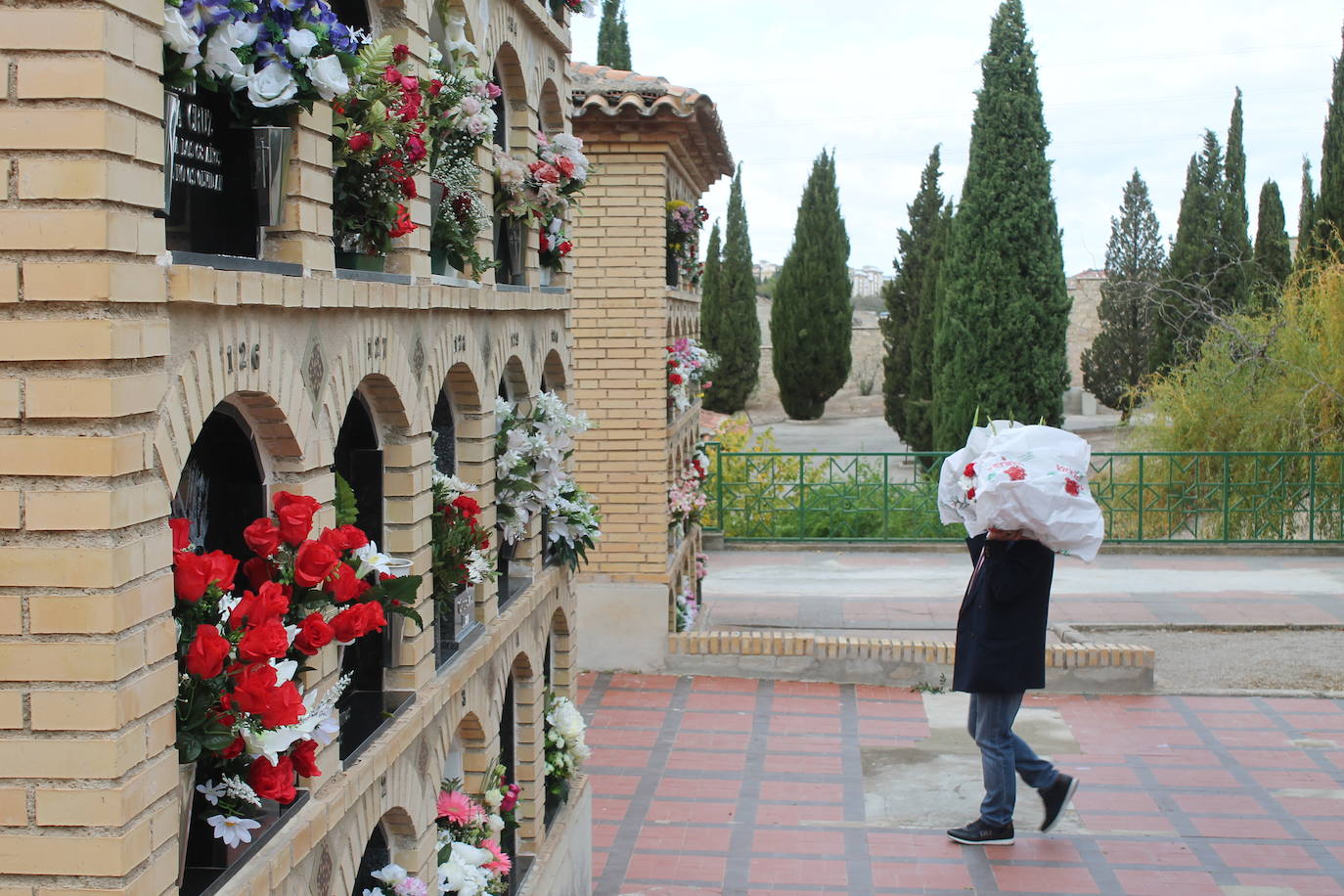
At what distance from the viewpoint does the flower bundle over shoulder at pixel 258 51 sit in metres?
2.98

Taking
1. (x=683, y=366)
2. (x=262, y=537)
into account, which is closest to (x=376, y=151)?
(x=262, y=537)

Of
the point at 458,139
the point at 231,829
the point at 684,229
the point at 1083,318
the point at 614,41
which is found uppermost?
the point at 614,41

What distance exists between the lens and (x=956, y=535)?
18375 millimetres

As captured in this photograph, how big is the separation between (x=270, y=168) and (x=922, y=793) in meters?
6.95

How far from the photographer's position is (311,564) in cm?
330

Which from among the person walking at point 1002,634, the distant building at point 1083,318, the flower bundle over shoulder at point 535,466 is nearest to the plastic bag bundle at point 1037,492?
the person walking at point 1002,634

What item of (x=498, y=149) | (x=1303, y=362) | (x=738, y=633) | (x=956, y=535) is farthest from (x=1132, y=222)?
(x=498, y=149)

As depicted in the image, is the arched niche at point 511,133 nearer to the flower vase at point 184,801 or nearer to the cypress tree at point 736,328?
the flower vase at point 184,801

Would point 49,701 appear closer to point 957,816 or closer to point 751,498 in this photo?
point 957,816

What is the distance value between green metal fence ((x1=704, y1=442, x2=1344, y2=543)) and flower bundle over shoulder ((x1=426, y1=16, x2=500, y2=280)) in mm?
12996

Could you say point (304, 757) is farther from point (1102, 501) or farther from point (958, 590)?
point (1102, 501)

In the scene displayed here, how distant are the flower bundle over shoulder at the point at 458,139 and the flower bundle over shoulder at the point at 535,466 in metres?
1.04

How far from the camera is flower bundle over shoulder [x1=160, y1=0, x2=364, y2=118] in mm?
2982

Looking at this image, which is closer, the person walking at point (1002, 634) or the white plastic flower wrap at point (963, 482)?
the person walking at point (1002, 634)
